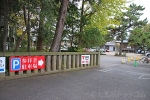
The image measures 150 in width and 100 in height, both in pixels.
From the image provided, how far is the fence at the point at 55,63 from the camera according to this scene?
602 centimetres

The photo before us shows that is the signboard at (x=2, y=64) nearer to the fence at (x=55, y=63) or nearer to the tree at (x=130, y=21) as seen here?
the fence at (x=55, y=63)

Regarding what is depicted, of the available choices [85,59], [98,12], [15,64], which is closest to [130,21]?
[98,12]

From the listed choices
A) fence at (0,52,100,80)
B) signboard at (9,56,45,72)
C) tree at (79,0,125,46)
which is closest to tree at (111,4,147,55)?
tree at (79,0,125,46)

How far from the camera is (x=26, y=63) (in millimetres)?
6422

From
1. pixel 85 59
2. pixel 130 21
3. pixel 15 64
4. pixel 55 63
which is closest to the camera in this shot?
pixel 15 64

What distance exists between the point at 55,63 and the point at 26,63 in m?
Answer: 1.61

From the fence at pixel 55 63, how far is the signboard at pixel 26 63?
0.45 feet

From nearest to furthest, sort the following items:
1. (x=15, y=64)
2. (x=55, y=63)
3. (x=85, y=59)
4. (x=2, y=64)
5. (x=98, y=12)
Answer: (x=2, y=64) → (x=15, y=64) → (x=55, y=63) → (x=85, y=59) → (x=98, y=12)

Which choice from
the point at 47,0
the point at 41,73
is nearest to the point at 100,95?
the point at 41,73

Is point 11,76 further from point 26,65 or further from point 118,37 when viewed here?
point 118,37

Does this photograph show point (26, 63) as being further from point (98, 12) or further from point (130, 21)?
point (130, 21)

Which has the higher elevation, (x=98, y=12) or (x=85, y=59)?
(x=98, y=12)

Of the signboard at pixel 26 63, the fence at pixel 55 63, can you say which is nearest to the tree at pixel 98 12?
the fence at pixel 55 63

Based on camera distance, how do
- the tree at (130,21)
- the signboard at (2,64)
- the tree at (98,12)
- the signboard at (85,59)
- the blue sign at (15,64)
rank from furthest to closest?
the tree at (130,21) → the tree at (98,12) → the signboard at (85,59) → the blue sign at (15,64) → the signboard at (2,64)
